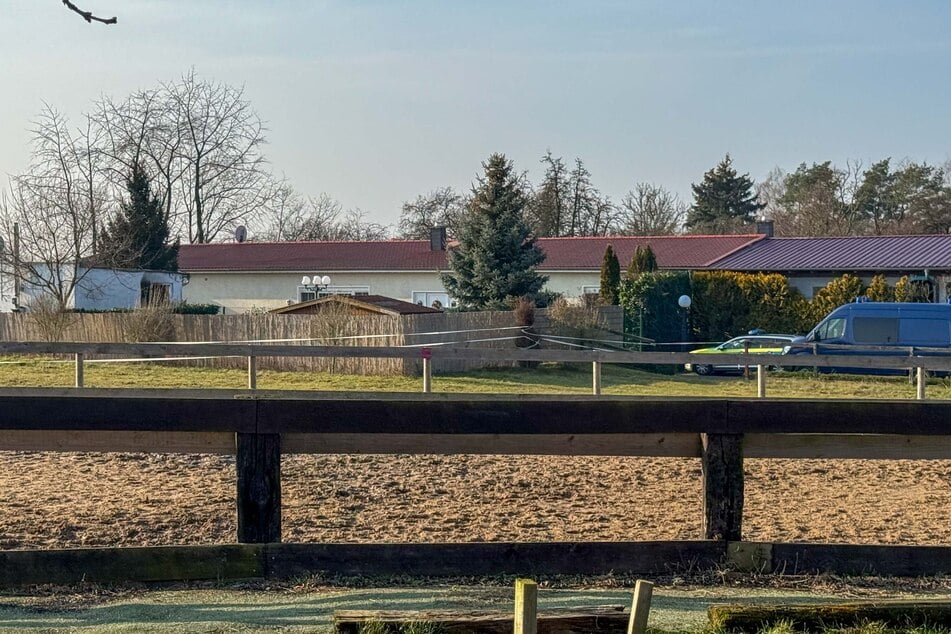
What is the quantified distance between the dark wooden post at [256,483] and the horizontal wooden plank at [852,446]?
7.97 ft

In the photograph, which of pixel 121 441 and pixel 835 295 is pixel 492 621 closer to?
pixel 121 441

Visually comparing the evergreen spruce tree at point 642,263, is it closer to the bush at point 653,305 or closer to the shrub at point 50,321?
the bush at point 653,305

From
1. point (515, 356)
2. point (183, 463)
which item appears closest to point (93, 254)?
point (515, 356)

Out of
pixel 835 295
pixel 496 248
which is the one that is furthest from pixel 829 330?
pixel 496 248

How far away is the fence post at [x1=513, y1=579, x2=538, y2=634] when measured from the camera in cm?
349

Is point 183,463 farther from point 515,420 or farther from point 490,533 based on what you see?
point 515,420

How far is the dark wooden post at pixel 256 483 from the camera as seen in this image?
5.43 m

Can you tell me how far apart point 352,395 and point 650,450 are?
6531 millimetres

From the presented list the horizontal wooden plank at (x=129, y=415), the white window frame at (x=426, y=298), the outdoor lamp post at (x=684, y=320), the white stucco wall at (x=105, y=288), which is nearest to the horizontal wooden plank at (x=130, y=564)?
the horizontal wooden plank at (x=129, y=415)

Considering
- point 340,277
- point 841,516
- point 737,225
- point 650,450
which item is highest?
point 737,225

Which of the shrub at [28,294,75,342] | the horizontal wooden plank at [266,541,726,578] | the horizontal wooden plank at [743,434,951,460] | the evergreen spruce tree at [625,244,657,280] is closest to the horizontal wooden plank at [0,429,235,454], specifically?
the horizontal wooden plank at [266,541,726,578]

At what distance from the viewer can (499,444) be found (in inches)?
222

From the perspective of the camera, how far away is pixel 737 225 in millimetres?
75938

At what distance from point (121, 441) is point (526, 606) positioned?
111 inches
